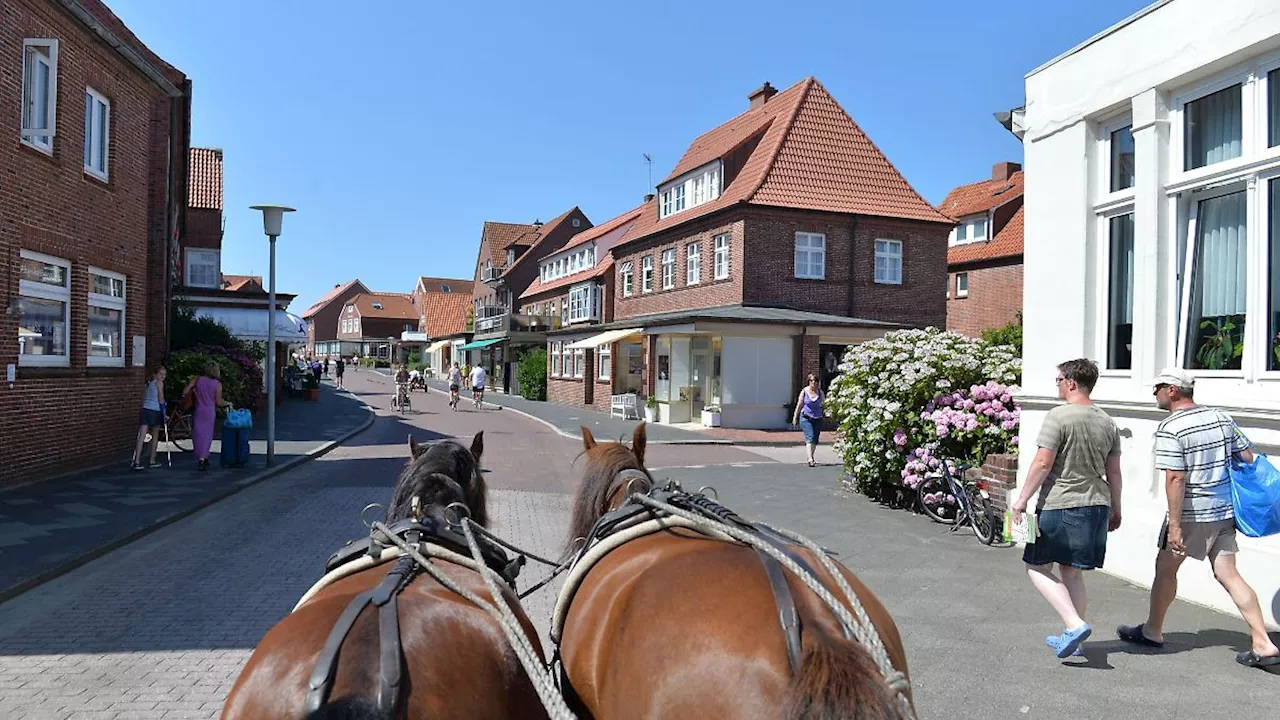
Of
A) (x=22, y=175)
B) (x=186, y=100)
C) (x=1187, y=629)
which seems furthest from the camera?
(x=186, y=100)

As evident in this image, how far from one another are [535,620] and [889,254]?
25152 mm

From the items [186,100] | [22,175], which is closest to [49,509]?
[22,175]

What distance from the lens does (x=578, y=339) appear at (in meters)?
36.9

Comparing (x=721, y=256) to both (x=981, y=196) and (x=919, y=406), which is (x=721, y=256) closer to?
(x=919, y=406)

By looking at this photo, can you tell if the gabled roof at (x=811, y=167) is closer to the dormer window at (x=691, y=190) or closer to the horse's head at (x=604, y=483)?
the dormer window at (x=691, y=190)

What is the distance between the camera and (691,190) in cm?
3266

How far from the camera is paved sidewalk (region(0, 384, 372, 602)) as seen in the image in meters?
7.50

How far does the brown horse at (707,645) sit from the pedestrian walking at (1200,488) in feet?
12.0

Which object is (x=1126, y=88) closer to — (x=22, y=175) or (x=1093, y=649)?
(x=1093, y=649)

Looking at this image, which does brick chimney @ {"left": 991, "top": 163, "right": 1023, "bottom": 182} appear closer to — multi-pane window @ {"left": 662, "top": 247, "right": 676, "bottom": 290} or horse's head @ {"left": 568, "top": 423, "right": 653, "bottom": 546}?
multi-pane window @ {"left": 662, "top": 247, "right": 676, "bottom": 290}

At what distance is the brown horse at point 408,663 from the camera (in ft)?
6.48

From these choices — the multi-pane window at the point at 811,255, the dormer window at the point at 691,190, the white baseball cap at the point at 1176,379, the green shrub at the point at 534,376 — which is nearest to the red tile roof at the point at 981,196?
the multi-pane window at the point at 811,255

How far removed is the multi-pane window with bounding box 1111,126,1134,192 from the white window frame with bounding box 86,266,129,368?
14.3m

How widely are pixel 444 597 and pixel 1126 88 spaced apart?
751cm
